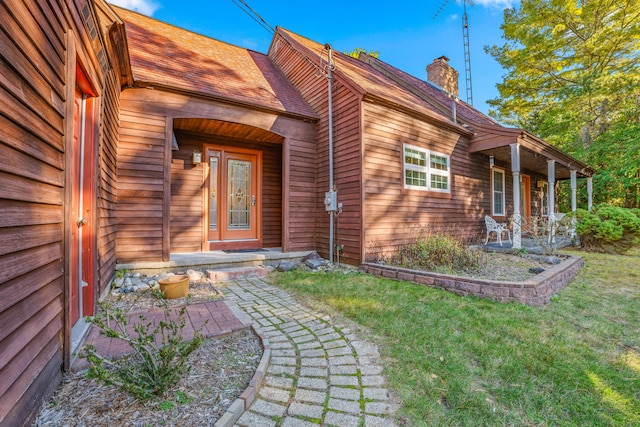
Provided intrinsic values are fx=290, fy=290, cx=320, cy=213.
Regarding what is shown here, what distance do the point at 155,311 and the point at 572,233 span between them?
36.1 feet

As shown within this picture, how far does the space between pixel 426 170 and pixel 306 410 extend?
20.3 feet

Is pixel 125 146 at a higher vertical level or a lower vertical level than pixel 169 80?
lower

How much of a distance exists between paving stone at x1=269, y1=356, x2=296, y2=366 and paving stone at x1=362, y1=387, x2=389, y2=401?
1.87 ft

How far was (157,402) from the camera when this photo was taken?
1588 millimetres

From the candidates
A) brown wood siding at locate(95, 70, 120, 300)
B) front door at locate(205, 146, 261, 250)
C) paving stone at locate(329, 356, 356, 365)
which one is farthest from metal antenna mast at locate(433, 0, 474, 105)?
paving stone at locate(329, 356, 356, 365)

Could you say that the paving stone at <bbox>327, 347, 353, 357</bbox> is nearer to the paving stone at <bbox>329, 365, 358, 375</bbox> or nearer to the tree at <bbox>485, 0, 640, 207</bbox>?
the paving stone at <bbox>329, 365, 358, 375</bbox>

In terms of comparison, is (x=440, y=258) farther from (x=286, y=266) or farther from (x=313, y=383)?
(x=313, y=383)

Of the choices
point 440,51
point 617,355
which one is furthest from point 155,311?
point 440,51

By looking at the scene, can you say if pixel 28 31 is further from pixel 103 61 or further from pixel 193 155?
pixel 193 155

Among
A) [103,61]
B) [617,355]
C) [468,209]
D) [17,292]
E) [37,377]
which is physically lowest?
[617,355]

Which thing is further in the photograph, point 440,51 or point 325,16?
point 440,51

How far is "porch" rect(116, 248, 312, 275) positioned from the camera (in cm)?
452

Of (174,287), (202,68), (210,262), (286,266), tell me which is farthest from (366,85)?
(174,287)

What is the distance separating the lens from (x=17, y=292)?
4.44 feet
